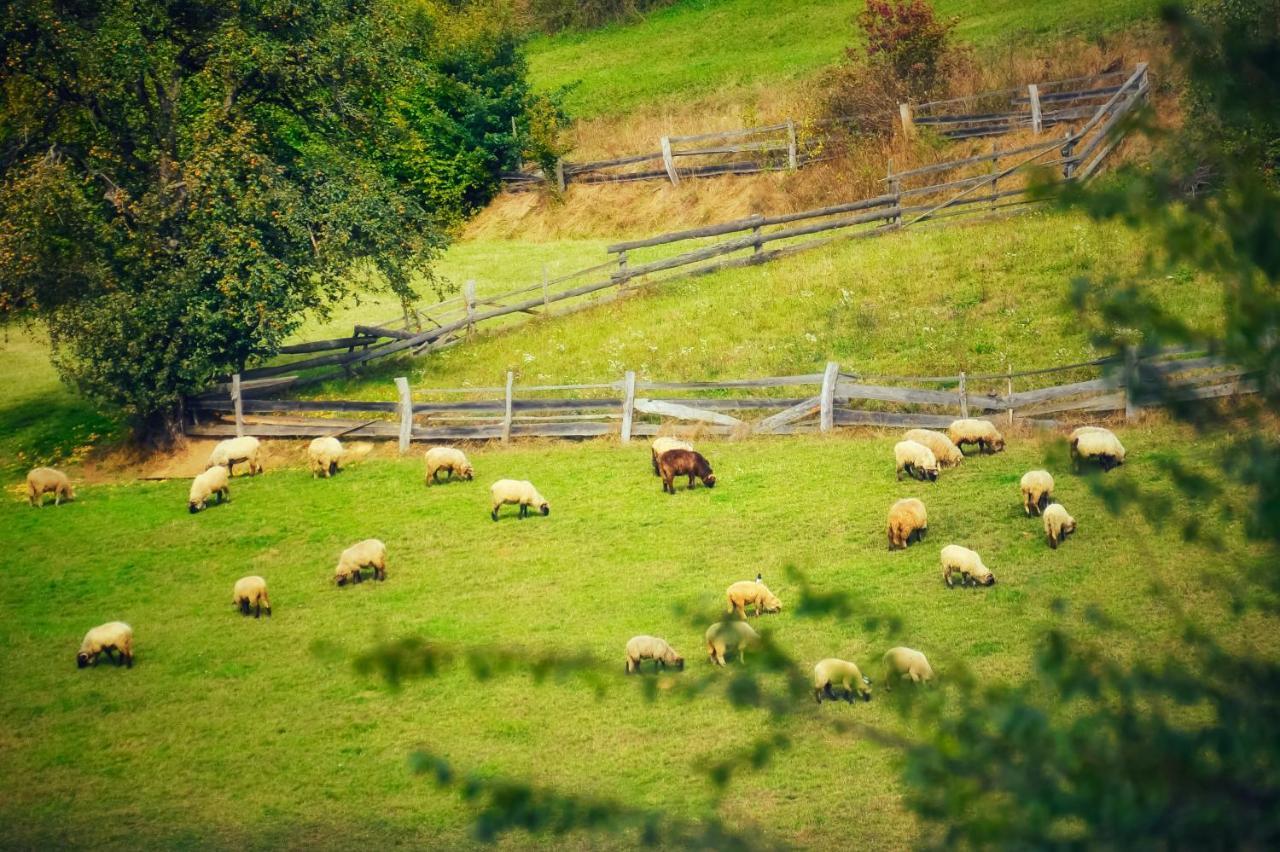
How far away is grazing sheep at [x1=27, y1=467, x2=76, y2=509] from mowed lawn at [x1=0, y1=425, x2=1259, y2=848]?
Answer: 41.6 inches

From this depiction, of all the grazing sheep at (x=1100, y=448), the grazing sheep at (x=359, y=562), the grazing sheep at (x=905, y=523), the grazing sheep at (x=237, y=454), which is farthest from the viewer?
the grazing sheep at (x=237, y=454)

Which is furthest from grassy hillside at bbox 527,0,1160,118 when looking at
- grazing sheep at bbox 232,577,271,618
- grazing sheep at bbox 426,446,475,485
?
grazing sheep at bbox 232,577,271,618

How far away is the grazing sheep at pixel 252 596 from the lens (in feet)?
53.8

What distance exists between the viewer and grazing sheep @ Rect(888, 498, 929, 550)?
15.8m

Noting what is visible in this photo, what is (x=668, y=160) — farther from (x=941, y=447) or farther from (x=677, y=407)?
(x=941, y=447)

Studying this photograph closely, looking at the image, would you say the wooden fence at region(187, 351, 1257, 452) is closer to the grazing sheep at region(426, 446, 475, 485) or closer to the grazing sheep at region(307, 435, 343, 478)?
the grazing sheep at region(307, 435, 343, 478)

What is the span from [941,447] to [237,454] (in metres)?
13.3

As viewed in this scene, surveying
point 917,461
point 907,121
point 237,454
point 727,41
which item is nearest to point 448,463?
point 237,454

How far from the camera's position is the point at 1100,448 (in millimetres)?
16672

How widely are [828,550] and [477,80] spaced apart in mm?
32761

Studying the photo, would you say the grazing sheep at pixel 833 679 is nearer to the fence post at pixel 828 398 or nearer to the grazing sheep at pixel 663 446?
the grazing sheep at pixel 663 446

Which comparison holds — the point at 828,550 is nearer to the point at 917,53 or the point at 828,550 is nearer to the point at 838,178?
the point at 838,178

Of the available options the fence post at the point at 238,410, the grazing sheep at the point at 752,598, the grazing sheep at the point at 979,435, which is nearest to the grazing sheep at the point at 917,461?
the grazing sheep at the point at 979,435

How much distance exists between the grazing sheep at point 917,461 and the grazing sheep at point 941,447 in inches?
11.8
